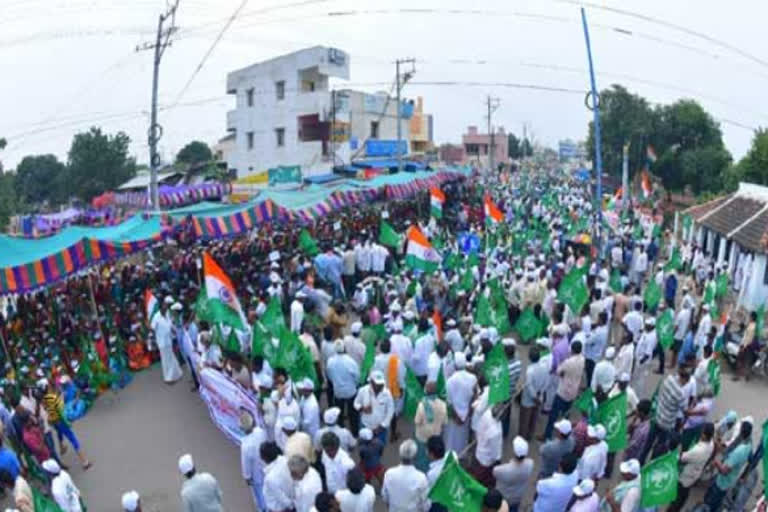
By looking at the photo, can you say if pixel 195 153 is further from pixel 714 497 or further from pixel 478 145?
pixel 714 497

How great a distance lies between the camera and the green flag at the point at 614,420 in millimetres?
6121

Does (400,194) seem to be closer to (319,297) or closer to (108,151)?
(319,297)

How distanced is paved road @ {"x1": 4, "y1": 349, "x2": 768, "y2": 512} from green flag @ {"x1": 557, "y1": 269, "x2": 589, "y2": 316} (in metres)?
2.45

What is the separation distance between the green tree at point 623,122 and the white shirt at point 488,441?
31372 mm

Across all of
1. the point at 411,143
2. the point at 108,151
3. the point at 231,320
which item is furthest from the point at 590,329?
the point at 108,151

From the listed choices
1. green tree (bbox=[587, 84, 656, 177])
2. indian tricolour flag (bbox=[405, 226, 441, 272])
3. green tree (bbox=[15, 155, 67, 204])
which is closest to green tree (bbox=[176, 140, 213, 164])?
green tree (bbox=[15, 155, 67, 204])

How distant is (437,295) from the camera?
1129 cm

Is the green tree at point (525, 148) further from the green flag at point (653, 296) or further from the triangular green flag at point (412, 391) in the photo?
the triangular green flag at point (412, 391)

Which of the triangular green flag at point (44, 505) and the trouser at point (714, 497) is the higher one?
the triangular green flag at point (44, 505)

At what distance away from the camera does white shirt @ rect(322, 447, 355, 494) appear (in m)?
5.41

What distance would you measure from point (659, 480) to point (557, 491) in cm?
84

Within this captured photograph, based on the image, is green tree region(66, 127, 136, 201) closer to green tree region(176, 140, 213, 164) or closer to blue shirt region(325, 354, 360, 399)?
green tree region(176, 140, 213, 164)

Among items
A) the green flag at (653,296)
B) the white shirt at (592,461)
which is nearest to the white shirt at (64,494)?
the white shirt at (592,461)

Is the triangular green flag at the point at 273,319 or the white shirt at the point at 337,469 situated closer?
the white shirt at the point at 337,469
